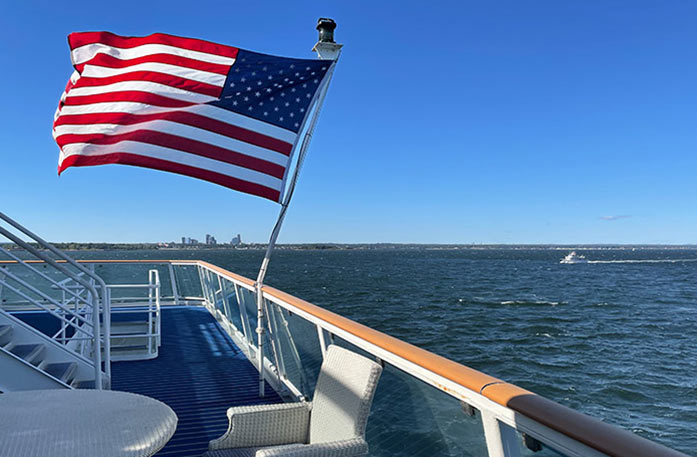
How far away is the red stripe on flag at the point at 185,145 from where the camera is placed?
322 cm

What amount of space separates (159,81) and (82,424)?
2301mm

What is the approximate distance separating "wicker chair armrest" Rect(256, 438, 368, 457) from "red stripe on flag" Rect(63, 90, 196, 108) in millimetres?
2355

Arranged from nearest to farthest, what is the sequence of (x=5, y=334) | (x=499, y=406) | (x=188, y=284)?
1. (x=499, y=406)
2. (x=5, y=334)
3. (x=188, y=284)

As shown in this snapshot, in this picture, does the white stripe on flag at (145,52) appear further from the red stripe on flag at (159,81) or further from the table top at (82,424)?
the table top at (82,424)

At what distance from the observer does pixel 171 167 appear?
3203mm

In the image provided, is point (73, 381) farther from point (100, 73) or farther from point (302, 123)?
point (302, 123)

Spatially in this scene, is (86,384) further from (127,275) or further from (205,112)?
(127,275)

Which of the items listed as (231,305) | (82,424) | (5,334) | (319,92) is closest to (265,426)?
(82,424)

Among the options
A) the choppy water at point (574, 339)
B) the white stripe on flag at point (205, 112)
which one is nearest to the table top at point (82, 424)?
the white stripe on flag at point (205, 112)

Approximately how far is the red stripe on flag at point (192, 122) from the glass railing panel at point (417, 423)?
5.43 feet

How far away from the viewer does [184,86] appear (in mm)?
3439

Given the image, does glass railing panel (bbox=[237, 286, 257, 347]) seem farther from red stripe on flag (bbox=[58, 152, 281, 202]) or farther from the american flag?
the american flag

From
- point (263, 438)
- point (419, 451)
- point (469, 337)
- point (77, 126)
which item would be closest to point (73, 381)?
point (77, 126)

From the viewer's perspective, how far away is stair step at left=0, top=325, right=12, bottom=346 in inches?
154
